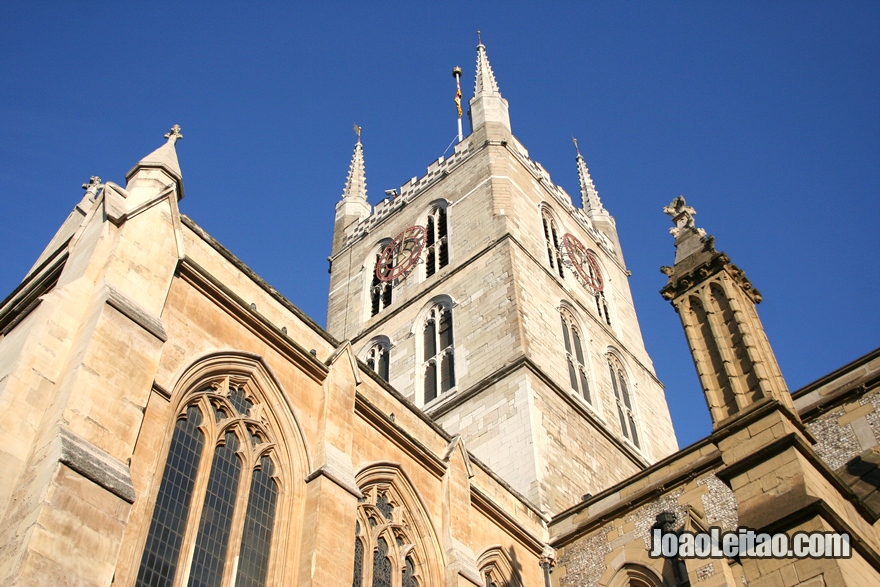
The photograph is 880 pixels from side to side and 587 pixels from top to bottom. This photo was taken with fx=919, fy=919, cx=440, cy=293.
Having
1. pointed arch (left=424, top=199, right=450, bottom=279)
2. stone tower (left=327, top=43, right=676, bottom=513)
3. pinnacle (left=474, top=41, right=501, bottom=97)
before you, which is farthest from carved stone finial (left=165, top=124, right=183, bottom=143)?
pinnacle (left=474, top=41, right=501, bottom=97)

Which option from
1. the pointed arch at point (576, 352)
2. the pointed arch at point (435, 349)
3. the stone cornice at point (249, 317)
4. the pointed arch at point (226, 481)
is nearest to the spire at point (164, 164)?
the stone cornice at point (249, 317)

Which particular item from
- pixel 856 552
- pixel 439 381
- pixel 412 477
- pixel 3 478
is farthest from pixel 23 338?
pixel 439 381

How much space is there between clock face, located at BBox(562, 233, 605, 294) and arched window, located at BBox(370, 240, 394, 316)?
22.3 ft

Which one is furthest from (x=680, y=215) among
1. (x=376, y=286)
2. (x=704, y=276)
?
(x=376, y=286)

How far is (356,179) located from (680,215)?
30.5 m

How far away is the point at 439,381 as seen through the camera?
28203 millimetres

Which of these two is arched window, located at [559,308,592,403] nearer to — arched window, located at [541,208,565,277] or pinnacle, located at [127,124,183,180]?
arched window, located at [541,208,565,277]

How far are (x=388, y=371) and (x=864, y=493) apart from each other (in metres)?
19.6

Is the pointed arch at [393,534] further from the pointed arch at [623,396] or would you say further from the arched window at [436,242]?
the arched window at [436,242]

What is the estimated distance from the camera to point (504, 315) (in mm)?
27562

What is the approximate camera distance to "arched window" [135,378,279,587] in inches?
472

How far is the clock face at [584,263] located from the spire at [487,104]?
16.8 feet

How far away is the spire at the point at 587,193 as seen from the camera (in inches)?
1674

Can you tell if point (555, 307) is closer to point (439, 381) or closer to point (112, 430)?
point (439, 381)
